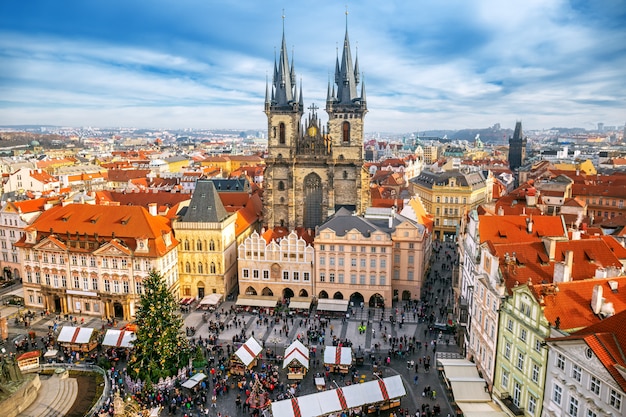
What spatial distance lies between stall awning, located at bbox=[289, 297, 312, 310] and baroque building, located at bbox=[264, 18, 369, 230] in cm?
2026

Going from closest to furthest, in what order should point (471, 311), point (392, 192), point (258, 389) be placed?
point (258, 389) < point (471, 311) < point (392, 192)

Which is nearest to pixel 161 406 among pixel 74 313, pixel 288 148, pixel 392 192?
pixel 74 313

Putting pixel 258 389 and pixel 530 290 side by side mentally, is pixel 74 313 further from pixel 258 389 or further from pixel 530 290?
pixel 530 290

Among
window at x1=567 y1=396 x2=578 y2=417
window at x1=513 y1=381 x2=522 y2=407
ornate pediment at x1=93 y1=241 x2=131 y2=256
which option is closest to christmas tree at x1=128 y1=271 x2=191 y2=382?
ornate pediment at x1=93 y1=241 x2=131 y2=256

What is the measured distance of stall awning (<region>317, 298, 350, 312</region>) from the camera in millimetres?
64375

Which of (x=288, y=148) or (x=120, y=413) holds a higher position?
(x=288, y=148)

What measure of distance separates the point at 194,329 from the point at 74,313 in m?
17.7

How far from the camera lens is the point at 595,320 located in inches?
1353

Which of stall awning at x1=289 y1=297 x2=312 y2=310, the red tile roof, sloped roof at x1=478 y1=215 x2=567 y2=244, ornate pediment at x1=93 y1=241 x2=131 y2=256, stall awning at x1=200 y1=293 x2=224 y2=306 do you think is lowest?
stall awning at x1=200 y1=293 x2=224 y2=306

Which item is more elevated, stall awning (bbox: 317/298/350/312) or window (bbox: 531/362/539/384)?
window (bbox: 531/362/539/384)

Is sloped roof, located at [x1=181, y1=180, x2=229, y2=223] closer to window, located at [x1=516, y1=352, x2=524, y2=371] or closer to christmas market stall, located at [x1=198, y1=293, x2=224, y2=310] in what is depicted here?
christmas market stall, located at [x1=198, y1=293, x2=224, y2=310]

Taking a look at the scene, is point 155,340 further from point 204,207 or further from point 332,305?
point 204,207

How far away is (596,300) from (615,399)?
27.2ft

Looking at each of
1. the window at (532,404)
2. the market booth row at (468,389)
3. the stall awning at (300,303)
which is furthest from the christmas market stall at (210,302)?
the window at (532,404)
